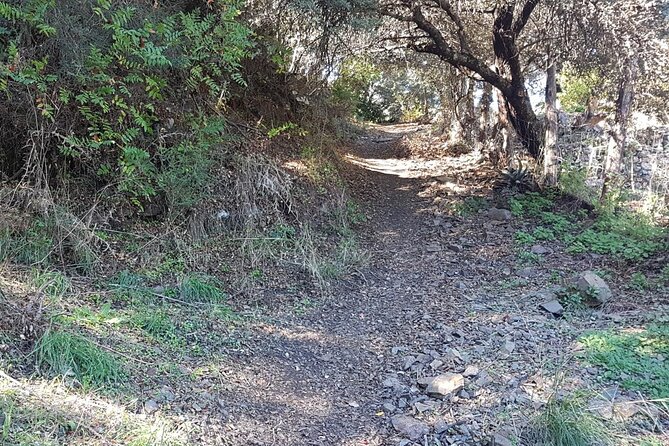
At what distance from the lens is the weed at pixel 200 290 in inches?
167

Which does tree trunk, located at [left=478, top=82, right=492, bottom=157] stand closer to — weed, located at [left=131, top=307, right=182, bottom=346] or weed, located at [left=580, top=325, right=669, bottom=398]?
weed, located at [left=580, top=325, right=669, bottom=398]

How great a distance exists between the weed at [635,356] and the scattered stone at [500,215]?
11.3 ft

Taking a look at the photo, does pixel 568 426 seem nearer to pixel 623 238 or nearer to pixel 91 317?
pixel 91 317

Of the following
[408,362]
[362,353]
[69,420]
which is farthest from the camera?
[362,353]

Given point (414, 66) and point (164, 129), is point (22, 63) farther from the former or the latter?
point (414, 66)

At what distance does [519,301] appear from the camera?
4.83 meters

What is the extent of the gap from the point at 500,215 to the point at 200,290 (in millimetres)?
4869

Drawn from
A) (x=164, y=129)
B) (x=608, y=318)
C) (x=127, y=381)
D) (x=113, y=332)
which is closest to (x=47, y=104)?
(x=164, y=129)

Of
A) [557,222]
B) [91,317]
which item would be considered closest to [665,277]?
[557,222]

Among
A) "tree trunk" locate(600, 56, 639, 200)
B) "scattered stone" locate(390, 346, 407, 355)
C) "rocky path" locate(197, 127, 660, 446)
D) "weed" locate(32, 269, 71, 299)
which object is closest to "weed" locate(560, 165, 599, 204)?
"tree trunk" locate(600, 56, 639, 200)

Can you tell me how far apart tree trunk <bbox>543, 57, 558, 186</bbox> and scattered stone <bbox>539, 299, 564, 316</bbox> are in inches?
148

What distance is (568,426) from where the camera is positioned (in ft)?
8.76

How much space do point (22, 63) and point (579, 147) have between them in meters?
9.08

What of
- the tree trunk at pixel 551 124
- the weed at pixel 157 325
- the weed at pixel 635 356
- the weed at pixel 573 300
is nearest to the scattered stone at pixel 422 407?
the weed at pixel 635 356
